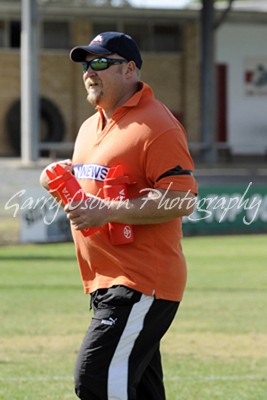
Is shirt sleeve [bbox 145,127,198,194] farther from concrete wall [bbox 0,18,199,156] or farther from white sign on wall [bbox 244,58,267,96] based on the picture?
white sign on wall [bbox 244,58,267,96]

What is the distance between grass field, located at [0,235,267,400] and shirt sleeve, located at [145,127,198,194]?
290cm

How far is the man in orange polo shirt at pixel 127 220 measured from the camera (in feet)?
17.5

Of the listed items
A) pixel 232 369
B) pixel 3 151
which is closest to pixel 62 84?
pixel 3 151

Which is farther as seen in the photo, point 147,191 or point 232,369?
point 232,369

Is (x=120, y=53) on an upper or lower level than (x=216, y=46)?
upper

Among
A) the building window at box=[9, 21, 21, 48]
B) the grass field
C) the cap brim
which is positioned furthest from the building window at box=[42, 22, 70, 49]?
the cap brim

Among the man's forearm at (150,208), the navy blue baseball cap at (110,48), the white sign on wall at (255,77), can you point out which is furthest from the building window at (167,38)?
the man's forearm at (150,208)

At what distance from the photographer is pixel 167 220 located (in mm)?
5414

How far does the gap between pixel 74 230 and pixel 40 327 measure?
6283mm

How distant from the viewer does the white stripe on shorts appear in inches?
209

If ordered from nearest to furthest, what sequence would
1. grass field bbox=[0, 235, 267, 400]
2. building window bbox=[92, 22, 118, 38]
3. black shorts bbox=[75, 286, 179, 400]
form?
black shorts bbox=[75, 286, 179, 400] → grass field bbox=[0, 235, 267, 400] → building window bbox=[92, 22, 118, 38]

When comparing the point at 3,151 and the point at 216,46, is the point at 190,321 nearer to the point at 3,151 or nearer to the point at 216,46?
the point at 3,151

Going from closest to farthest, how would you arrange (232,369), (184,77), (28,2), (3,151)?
(232,369) < (28,2) < (3,151) < (184,77)

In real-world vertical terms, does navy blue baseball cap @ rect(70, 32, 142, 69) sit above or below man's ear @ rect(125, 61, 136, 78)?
above
